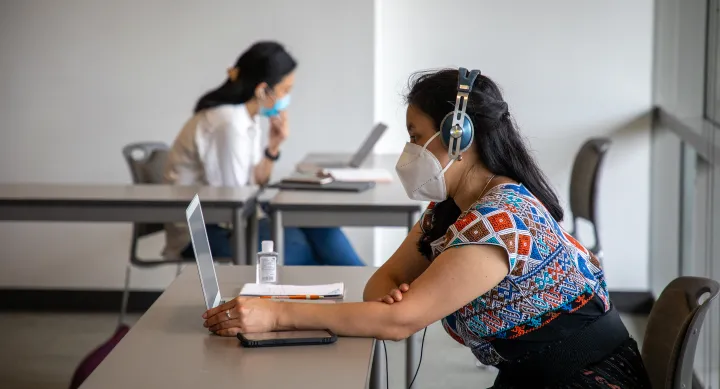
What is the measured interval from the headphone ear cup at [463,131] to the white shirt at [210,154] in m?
2.05

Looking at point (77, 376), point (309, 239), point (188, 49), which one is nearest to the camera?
point (77, 376)

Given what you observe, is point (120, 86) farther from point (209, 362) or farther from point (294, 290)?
point (209, 362)

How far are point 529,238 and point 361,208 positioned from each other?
61.2 inches

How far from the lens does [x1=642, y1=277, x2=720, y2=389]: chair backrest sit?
1.72 meters

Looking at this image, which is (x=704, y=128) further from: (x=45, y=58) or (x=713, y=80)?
(x=45, y=58)

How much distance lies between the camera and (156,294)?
466cm

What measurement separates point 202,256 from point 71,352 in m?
2.27

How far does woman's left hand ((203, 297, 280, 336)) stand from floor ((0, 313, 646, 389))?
159 centimetres

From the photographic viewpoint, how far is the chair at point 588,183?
3.63 metres

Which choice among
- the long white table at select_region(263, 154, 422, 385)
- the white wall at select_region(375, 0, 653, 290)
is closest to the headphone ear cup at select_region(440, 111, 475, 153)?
the long white table at select_region(263, 154, 422, 385)

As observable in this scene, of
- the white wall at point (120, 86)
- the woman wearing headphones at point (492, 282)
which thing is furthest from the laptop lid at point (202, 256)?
the white wall at point (120, 86)

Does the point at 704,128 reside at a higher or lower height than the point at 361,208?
higher

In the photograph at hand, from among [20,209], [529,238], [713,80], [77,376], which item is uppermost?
[713,80]

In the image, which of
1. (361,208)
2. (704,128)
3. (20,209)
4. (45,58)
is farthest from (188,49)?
(704,128)
